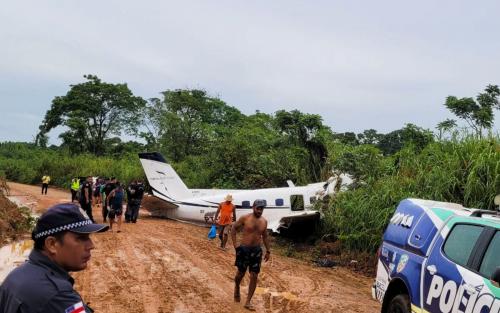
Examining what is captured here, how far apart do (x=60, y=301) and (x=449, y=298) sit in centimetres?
388

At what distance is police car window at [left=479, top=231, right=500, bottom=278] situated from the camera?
449 cm

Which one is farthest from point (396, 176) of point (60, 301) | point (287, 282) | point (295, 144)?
point (60, 301)

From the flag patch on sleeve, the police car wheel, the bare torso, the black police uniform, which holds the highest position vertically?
the black police uniform

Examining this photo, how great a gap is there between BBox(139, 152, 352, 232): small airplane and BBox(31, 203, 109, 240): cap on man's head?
13.3m

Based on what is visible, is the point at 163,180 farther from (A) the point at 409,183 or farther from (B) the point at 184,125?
(B) the point at 184,125

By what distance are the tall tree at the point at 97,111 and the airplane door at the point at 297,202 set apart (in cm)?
3695

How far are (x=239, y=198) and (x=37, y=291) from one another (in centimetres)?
1566

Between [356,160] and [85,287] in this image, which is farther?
[356,160]

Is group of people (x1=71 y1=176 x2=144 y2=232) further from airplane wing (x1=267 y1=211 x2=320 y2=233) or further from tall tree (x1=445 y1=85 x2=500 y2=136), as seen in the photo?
tall tree (x1=445 y1=85 x2=500 y2=136)

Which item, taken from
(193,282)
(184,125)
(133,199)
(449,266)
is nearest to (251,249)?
(193,282)

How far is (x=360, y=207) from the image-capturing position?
14242mm

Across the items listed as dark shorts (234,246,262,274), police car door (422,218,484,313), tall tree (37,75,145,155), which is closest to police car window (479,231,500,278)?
police car door (422,218,484,313)

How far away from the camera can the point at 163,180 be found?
20.2 m

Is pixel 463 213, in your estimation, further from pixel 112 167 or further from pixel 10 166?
pixel 10 166
